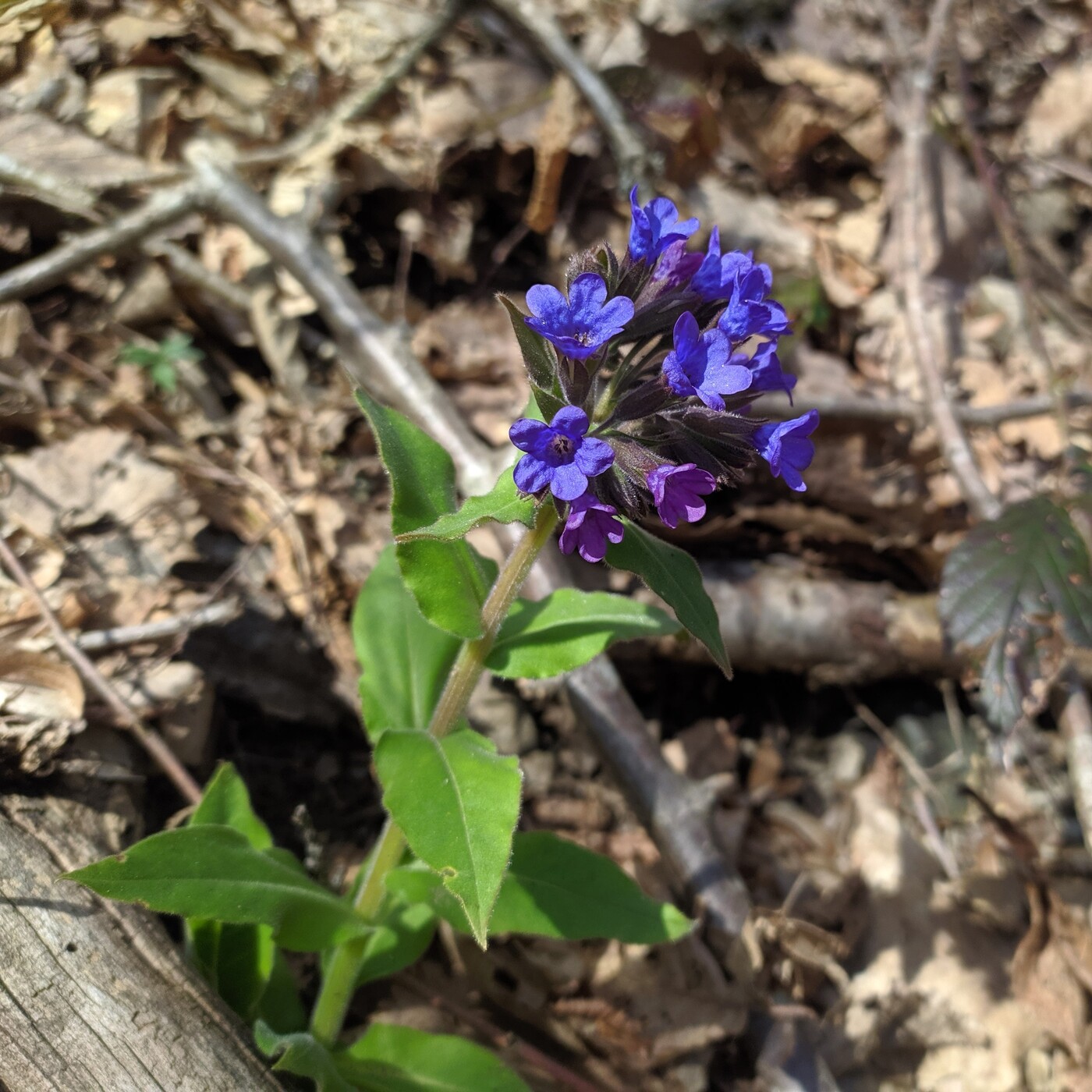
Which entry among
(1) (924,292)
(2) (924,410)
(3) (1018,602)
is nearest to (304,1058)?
(3) (1018,602)

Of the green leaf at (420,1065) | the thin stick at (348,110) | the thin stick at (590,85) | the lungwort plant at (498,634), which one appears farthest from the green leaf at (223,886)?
the thin stick at (590,85)

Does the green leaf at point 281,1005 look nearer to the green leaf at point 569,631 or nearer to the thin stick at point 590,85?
the green leaf at point 569,631

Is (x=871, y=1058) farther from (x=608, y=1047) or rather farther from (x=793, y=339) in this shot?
(x=793, y=339)

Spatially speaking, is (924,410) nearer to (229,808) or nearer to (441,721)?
(441,721)

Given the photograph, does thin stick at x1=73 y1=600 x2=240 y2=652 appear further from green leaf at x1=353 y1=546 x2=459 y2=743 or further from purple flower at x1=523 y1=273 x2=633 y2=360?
purple flower at x1=523 y1=273 x2=633 y2=360

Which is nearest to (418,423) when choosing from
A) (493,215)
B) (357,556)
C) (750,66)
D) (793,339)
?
(357,556)
